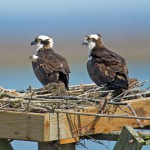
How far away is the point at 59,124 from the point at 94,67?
358 cm

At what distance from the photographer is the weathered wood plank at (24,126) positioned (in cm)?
582

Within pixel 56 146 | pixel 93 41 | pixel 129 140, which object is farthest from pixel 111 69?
pixel 129 140

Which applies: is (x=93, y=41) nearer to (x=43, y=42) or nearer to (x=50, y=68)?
(x=43, y=42)

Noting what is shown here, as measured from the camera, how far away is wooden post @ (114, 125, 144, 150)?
532 centimetres

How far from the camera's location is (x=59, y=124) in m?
5.91

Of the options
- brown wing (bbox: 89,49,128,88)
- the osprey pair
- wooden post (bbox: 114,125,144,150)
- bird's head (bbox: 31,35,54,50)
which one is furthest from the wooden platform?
bird's head (bbox: 31,35,54,50)

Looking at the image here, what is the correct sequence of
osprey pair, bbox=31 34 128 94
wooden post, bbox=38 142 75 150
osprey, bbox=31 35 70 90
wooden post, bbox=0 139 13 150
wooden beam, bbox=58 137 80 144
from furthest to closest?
1. osprey, bbox=31 35 70 90
2. osprey pair, bbox=31 34 128 94
3. wooden post, bbox=0 139 13 150
4. wooden post, bbox=38 142 75 150
5. wooden beam, bbox=58 137 80 144

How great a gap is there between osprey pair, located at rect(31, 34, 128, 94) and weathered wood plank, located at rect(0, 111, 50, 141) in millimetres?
2509

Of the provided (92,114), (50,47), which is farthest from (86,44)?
(92,114)

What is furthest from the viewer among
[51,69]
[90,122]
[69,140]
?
[51,69]

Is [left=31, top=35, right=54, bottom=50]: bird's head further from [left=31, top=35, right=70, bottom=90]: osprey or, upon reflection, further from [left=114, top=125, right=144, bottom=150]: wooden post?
[left=114, top=125, right=144, bottom=150]: wooden post

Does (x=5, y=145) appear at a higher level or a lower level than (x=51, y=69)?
lower

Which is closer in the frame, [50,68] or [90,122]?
[90,122]

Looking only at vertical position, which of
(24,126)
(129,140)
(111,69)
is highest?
(111,69)
